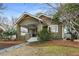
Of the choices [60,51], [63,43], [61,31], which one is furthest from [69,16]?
[60,51]

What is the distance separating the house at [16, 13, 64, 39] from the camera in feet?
10.7

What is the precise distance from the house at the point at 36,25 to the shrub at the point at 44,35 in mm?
44

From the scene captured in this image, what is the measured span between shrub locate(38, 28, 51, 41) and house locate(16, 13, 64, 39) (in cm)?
4

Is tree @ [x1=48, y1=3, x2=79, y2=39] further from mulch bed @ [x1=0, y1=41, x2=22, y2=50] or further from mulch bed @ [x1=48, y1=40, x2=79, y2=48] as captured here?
mulch bed @ [x1=0, y1=41, x2=22, y2=50]

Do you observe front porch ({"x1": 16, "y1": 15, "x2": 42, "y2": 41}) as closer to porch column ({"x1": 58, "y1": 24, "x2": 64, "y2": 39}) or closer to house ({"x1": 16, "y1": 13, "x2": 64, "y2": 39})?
house ({"x1": 16, "y1": 13, "x2": 64, "y2": 39})

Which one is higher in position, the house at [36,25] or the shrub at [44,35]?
the house at [36,25]

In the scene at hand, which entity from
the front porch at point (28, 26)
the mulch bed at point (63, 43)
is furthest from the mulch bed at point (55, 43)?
the front porch at point (28, 26)

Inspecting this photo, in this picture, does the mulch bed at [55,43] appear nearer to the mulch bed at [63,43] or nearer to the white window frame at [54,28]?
the mulch bed at [63,43]

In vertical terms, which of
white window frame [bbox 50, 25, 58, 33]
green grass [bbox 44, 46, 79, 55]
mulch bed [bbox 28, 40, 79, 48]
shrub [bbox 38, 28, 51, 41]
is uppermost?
white window frame [bbox 50, 25, 58, 33]

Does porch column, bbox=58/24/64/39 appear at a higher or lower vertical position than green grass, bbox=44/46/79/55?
higher

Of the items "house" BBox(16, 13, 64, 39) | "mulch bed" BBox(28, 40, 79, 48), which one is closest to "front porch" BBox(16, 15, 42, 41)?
"house" BBox(16, 13, 64, 39)

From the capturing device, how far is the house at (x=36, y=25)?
326 cm

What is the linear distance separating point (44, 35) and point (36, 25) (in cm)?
16

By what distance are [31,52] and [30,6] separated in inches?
22.4
